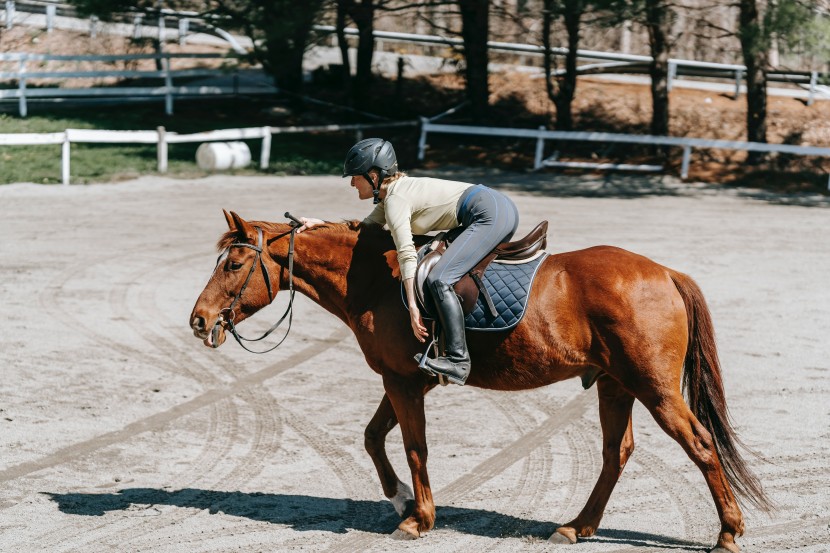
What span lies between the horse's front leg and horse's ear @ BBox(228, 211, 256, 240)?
1.37 metres

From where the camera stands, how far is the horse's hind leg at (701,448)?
673 cm

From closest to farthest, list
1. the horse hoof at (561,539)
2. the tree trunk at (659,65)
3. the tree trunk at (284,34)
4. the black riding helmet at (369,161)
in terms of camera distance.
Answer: the black riding helmet at (369,161), the horse hoof at (561,539), the tree trunk at (659,65), the tree trunk at (284,34)

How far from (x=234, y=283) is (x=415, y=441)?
65.2 inches

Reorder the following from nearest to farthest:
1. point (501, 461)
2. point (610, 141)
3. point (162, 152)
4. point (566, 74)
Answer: point (501, 461) → point (162, 152) → point (610, 141) → point (566, 74)

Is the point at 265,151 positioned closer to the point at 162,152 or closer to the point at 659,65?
the point at 162,152

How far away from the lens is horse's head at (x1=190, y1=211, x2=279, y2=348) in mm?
7281

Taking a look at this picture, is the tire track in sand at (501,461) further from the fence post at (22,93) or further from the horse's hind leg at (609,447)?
the fence post at (22,93)

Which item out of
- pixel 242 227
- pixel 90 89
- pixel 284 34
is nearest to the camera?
pixel 242 227

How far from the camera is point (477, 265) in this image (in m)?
6.99

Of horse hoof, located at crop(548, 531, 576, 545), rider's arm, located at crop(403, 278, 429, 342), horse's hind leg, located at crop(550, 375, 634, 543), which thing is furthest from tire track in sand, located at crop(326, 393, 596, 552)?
rider's arm, located at crop(403, 278, 429, 342)

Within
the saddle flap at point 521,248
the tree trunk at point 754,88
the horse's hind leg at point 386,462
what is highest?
the tree trunk at point 754,88

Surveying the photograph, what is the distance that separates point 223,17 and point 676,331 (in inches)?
887

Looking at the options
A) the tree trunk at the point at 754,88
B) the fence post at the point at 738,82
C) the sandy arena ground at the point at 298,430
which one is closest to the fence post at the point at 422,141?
the tree trunk at the point at 754,88

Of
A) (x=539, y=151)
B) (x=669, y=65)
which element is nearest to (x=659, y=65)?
(x=539, y=151)
